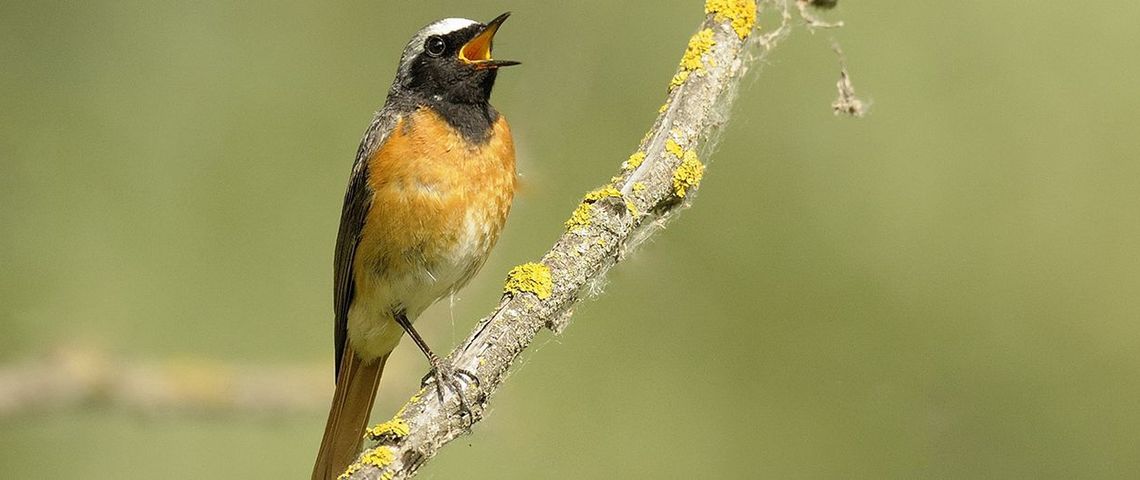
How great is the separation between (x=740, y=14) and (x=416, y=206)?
134 cm

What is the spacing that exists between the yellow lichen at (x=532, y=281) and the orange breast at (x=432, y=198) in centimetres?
85

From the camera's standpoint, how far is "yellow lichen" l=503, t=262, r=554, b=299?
12.3 feet

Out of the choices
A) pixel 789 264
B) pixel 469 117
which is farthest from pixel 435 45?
pixel 789 264

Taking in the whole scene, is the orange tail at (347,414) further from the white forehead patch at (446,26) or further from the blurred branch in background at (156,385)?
the white forehead patch at (446,26)

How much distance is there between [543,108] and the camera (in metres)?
4.93

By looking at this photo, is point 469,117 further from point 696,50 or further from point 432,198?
point 696,50

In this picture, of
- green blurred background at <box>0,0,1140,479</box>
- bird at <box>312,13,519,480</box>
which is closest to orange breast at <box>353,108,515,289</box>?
bird at <box>312,13,519,480</box>

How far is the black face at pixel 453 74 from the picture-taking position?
15.9 feet

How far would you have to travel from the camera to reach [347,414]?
4.73 metres

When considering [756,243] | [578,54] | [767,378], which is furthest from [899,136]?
[578,54]

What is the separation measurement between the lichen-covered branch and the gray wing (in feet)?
3.70

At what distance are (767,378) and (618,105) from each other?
1.85m

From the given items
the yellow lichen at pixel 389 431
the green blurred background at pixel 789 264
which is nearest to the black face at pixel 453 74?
the yellow lichen at pixel 389 431

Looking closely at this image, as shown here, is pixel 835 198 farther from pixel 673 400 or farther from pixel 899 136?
pixel 673 400
